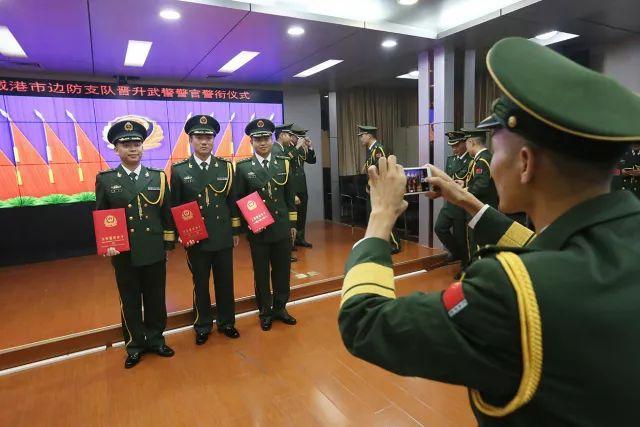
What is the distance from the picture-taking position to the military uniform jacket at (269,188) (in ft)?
10.6

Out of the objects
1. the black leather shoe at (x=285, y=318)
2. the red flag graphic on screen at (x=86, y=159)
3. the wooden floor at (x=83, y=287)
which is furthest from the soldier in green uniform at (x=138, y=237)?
the red flag graphic on screen at (x=86, y=159)

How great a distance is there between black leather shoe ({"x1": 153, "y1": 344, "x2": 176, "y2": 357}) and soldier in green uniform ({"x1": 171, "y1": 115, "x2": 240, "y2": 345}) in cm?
21

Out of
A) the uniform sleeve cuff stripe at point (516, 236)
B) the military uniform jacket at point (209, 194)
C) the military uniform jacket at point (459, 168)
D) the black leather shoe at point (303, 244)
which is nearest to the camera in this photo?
the uniform sleeve cuff stripe at point (516, 236)

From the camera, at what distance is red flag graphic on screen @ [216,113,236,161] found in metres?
6.69

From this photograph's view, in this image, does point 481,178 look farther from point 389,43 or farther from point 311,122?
point 311,122

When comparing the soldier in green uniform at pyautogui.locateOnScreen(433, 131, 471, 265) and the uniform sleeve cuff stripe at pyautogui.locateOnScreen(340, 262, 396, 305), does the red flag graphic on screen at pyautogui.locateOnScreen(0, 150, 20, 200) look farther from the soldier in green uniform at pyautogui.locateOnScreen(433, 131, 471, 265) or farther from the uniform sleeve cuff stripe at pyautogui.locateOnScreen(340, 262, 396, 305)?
the uniform sleeve cuff stripe at pyautogui.locateOnScreen(340, 262, 396, 305)

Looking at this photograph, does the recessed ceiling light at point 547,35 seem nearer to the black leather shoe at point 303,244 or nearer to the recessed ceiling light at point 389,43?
the recessed ceiling light at point 389,43

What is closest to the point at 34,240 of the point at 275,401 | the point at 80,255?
the point at 80,255

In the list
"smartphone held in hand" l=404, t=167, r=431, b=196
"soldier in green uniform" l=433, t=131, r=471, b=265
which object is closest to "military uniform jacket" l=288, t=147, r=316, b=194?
"soldier in green uniform" l=433, t=131, r=471, b=265

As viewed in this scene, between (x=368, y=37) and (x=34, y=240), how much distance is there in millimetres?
4993

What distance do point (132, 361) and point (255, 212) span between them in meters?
1.31

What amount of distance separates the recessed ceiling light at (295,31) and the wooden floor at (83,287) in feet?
8.28

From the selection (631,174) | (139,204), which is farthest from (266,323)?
(631,174)

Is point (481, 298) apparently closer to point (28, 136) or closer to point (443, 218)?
point (443, 218)
